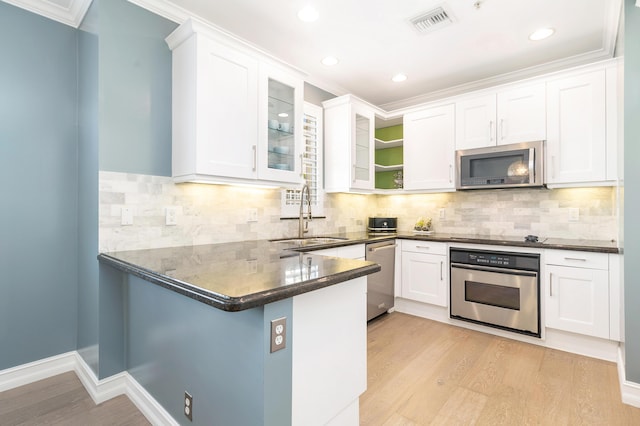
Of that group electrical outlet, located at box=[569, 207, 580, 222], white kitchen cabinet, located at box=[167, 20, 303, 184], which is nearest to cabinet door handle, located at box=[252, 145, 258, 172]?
white kitchen cabinet, located at box=[167, 20, 303, 184]

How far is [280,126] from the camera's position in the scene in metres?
2.84

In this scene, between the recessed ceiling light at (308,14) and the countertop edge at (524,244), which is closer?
the recessed ceiling light at (308,14)

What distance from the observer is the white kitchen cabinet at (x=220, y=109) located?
2.25m

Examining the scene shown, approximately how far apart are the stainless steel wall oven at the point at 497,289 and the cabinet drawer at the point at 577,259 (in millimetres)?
103

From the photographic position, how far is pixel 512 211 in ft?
11.5

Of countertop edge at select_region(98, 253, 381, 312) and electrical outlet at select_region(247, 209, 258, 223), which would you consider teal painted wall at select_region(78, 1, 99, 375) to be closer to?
countertop edge at select_region(98, 253, 381, 312)

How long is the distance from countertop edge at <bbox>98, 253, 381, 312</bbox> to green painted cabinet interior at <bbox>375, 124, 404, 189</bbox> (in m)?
3.06

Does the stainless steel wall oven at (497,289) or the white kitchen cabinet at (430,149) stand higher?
the white kitchen cabinet at (430,149)

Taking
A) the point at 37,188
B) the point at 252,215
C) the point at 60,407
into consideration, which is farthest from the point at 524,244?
the point at 37,188

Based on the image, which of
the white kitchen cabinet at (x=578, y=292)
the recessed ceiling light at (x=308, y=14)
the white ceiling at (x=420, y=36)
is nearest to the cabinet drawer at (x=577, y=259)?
the white kitchen cabinet at (x=578, y=292)

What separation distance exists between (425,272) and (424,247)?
0.27 meters

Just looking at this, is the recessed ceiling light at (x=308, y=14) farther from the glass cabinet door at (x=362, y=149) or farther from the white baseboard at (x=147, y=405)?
the white baseboard at (x=147, y=405)

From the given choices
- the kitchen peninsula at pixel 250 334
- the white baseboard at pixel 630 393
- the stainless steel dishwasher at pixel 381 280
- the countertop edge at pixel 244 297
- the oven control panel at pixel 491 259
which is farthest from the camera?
the stainless steel dishwasher at pixel 381 280

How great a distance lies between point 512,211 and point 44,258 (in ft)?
13.9
